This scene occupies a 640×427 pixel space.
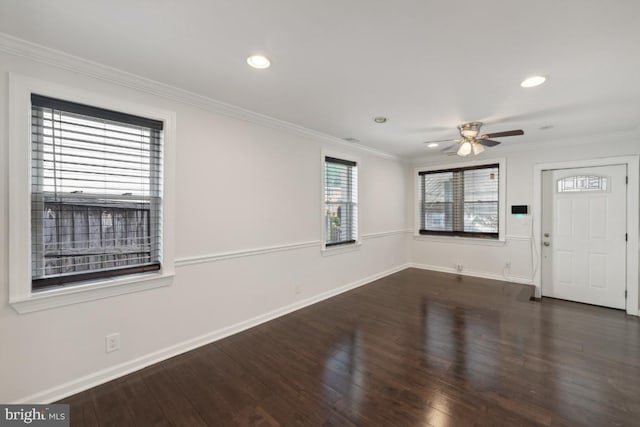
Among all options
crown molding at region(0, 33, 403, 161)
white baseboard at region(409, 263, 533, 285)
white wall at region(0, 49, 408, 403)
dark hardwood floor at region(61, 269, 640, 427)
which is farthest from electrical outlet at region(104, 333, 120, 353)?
white baseboard at region(409, 263, 533, 285)

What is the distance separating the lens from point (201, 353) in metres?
2.68

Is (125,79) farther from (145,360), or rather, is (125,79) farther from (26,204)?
(145,360)

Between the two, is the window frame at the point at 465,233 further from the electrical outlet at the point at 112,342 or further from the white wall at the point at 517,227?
the electrical outlet at the point at 112,342

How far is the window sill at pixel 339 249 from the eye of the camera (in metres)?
4.27

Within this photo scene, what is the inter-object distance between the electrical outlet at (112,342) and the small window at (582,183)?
245 inches

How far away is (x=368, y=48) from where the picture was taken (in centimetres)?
193

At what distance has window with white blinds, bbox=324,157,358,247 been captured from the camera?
14.5 ft

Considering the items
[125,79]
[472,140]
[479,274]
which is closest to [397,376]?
[472,140]

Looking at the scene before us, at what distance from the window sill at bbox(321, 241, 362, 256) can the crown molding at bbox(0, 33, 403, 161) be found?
1.88 metres

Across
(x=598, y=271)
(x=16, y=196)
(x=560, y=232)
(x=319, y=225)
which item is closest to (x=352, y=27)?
(x=16, y=196)

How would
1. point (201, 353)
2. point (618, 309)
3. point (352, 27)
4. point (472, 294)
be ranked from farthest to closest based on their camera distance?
1. point (472, 294)
2. point (618, 309)
3. point (201, 353)
4. point (352, 27)

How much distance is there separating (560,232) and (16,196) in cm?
659

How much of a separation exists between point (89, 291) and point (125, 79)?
5.83ft

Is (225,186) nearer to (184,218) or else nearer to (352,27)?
(184,218)
